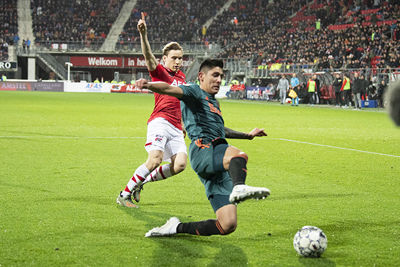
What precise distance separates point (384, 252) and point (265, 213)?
5.94 ft

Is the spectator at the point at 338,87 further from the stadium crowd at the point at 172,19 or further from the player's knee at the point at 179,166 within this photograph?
the stadium crowd at the point at 172,19

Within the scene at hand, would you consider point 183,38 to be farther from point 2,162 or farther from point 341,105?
point 2,162

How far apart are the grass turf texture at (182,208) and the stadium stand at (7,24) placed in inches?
1925

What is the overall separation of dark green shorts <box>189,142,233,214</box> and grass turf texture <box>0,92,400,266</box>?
0.49 metres

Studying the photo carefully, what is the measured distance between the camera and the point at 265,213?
642 cm

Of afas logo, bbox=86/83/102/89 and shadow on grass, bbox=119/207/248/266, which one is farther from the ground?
shadow on grass, bbox=119/207/248/266

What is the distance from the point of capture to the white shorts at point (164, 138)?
21.6ft

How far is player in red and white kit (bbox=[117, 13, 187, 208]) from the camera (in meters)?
6.52

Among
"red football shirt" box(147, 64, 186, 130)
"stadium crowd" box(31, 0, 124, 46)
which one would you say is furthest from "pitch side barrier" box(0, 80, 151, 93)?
"red football shirt" box(147, 64, 186, 130)

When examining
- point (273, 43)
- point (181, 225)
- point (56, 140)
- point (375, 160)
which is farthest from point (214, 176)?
point (273, 43)

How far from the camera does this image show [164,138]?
6.62 m

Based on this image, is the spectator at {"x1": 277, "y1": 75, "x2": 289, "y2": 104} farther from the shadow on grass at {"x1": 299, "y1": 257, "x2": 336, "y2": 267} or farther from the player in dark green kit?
the shadow on grass at {"x1": 299, "y1": 257, "x2": 336, "y2": 267}

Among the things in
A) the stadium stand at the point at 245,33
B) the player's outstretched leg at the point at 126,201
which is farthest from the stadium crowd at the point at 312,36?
the player's outstretched leg at the point at 126,201

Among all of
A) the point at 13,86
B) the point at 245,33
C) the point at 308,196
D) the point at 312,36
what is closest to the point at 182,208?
the point at 308,196
